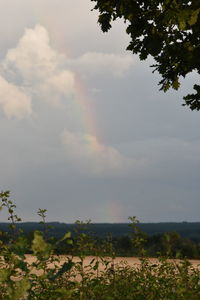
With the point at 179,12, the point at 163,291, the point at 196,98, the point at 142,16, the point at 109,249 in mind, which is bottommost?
the point at 163,291

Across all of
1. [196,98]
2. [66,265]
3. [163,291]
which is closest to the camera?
[66,265]

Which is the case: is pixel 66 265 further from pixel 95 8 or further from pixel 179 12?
pixel 95 8

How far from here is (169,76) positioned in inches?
412

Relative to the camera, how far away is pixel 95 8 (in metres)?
10.1

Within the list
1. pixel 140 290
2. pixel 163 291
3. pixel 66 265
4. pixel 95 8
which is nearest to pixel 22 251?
pixel 66 265

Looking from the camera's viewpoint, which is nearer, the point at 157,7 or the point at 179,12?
the point at 179,12

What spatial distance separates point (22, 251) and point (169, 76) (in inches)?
280

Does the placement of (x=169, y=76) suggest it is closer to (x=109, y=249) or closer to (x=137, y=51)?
(x=137, y=51)

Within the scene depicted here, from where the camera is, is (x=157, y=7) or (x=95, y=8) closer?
(x=157, y=7)

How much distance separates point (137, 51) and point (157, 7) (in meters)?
0.95

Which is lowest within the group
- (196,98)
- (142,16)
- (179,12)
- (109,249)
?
(109,249)

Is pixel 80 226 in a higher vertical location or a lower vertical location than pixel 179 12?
lower

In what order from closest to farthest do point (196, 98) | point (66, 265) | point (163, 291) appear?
point (66, 265)
point (163, 291)
point (196, 98)

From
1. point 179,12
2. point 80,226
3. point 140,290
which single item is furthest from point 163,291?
point 179,12
